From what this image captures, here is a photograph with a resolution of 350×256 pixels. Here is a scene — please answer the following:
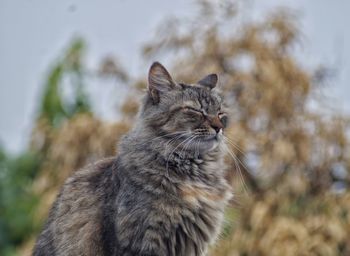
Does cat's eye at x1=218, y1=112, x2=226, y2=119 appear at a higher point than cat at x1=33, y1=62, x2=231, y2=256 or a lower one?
higher

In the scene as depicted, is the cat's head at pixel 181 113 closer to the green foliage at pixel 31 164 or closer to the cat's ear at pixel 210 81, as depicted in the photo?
the cat's ear at pixel 210 81

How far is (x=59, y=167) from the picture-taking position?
32.4 ft

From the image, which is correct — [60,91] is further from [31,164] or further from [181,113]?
[181,113]

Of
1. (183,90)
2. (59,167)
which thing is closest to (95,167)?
(183,90)

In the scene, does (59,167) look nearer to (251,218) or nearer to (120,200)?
(251,218)

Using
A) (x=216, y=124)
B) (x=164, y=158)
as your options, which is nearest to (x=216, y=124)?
(x=216, y=124)

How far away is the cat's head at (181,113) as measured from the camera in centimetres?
393

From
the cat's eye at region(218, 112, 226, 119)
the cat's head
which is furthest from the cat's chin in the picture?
the cat's eye at region(218, 112, 226, 119)

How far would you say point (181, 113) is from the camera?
3.96 m

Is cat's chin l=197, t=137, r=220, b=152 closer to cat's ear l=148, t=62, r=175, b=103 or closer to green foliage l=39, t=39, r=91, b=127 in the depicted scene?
cat's ear l=148, t=62, r=175, b=103

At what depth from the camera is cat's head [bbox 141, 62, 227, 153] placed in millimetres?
3930

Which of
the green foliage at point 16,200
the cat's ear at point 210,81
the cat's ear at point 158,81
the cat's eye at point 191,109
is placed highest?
the cat's ear at point 210,81

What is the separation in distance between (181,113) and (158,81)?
0.63 ft

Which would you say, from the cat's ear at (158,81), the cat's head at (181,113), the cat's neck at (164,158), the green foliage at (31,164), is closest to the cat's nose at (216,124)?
the cat's head at (181,113)
